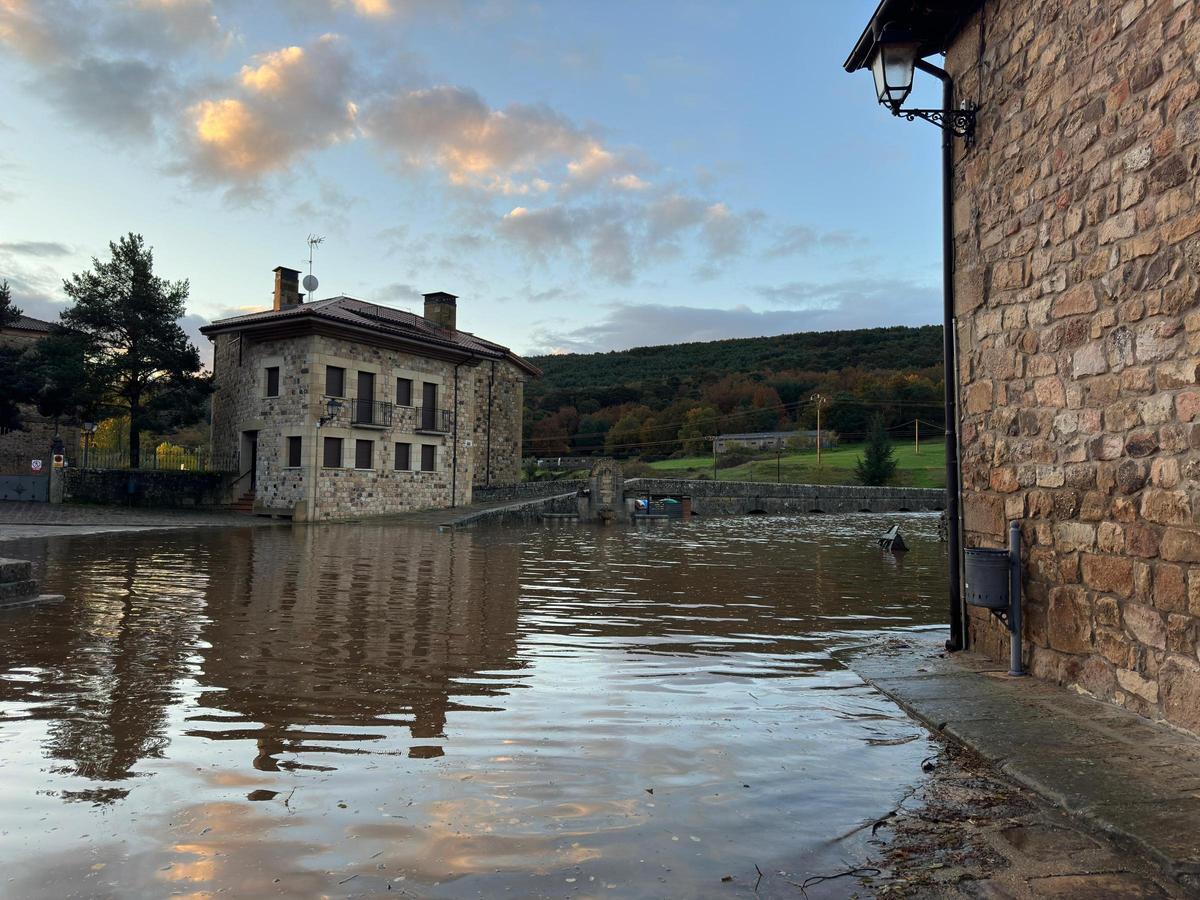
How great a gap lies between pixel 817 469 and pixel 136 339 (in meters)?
37.2

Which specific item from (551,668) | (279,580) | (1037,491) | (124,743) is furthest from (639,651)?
(279,580)

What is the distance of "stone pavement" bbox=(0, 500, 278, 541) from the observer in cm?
1858

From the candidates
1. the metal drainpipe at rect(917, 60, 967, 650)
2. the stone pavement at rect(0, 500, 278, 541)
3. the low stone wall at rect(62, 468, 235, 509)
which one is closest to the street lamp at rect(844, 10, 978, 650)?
the metal drainpipe at rect(917, 60, 967, 650)

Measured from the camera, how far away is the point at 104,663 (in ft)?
17.7

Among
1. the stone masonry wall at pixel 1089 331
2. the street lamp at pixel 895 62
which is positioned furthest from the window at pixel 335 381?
the stone masonry wall at pixel 1089 331

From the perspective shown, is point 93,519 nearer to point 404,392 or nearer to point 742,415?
point 404,392

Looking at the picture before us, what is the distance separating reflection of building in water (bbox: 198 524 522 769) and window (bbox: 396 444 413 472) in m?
17.7

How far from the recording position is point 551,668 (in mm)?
5590

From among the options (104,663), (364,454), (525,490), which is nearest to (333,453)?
(364,454)

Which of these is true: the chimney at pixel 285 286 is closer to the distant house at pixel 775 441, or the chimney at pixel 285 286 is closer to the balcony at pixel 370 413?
the balcony at pixel 370 413

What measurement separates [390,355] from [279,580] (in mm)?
20140

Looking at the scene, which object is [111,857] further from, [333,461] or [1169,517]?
[333,461]

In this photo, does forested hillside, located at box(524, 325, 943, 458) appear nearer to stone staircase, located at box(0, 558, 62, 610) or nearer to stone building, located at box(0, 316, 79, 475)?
stone building, located at box(0, 316, 79, 475)

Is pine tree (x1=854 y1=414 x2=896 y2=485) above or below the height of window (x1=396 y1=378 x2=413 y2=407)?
below
